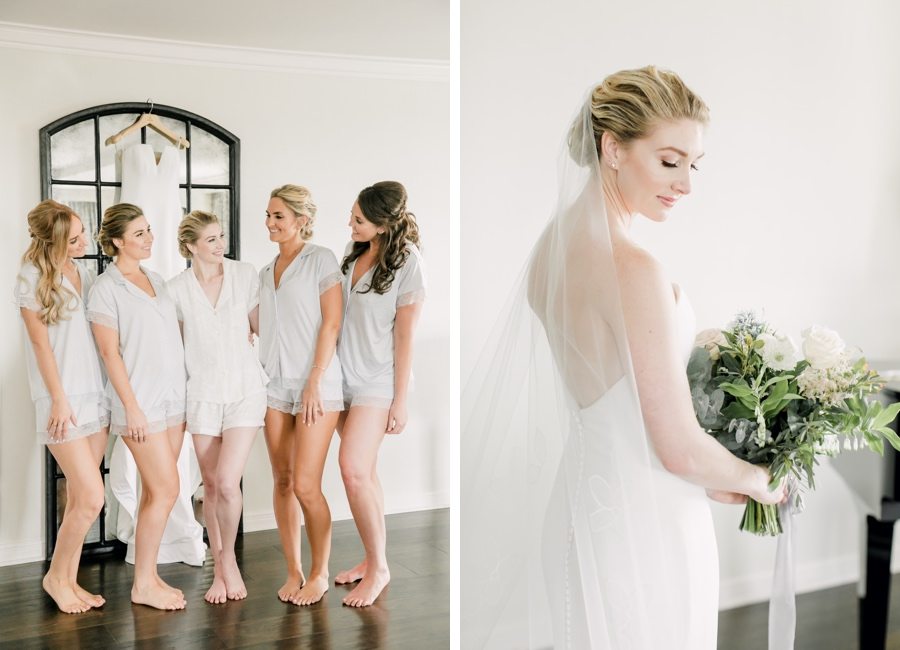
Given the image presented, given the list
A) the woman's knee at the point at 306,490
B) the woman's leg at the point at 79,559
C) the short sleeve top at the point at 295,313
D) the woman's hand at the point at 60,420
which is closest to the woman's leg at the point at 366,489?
the woman's knee at the point at 306,490

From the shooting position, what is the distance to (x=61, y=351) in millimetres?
2693

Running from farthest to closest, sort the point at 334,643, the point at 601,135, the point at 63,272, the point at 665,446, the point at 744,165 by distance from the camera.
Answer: the point at 744,165 < the point at 334,643 < the point at 63,272 < the point at 601,135 < the point at 665,446

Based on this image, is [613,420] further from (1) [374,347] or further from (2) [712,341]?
(1) [374,347]

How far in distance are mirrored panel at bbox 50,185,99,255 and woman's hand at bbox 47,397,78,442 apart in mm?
472

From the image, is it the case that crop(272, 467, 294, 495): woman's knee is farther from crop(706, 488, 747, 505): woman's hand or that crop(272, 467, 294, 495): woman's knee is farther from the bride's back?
crop(706, 488, 747, 505): woman's hand

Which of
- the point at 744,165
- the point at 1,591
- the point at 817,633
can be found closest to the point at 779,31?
the point at 744,165

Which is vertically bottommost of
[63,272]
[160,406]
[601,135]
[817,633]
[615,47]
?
[817,633]

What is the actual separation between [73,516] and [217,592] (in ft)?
1.72

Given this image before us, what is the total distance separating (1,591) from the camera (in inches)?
107

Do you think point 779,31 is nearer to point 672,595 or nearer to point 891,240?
point 891,240

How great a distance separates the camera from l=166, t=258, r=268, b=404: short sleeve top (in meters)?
2.83

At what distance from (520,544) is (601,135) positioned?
921 mm

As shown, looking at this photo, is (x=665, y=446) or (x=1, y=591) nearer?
(x=665, y=446)

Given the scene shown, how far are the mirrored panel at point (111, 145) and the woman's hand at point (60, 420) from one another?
707 millimetres
